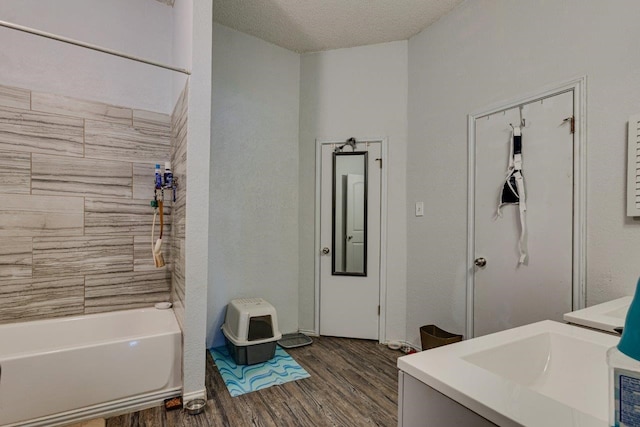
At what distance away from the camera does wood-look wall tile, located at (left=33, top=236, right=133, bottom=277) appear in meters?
2.16

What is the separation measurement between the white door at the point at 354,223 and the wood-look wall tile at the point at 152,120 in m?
1.70

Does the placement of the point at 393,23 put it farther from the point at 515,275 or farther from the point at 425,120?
the point at 515,275

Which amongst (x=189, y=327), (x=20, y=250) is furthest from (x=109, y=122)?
(x=189, y=327)

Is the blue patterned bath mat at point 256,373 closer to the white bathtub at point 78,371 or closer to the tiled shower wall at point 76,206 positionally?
the white bathtub at point 78,371

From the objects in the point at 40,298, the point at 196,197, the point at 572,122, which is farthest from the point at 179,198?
the point at 572,122

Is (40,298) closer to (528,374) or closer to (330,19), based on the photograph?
(528,374)

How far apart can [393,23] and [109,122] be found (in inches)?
98.1

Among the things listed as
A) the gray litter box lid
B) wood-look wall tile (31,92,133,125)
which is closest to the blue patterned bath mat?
the gray litter box lid

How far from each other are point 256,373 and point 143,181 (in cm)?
178

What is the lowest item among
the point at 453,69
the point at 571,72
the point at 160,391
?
the point at 160,391

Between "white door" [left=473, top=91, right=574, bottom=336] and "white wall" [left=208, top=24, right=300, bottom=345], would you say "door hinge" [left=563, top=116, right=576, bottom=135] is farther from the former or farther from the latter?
"white wall" [left=208, top=24, right=300, bottom=345]

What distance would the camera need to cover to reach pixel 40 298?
215 cm

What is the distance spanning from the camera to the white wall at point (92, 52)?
2.08m

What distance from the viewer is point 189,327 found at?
1.91 metres
